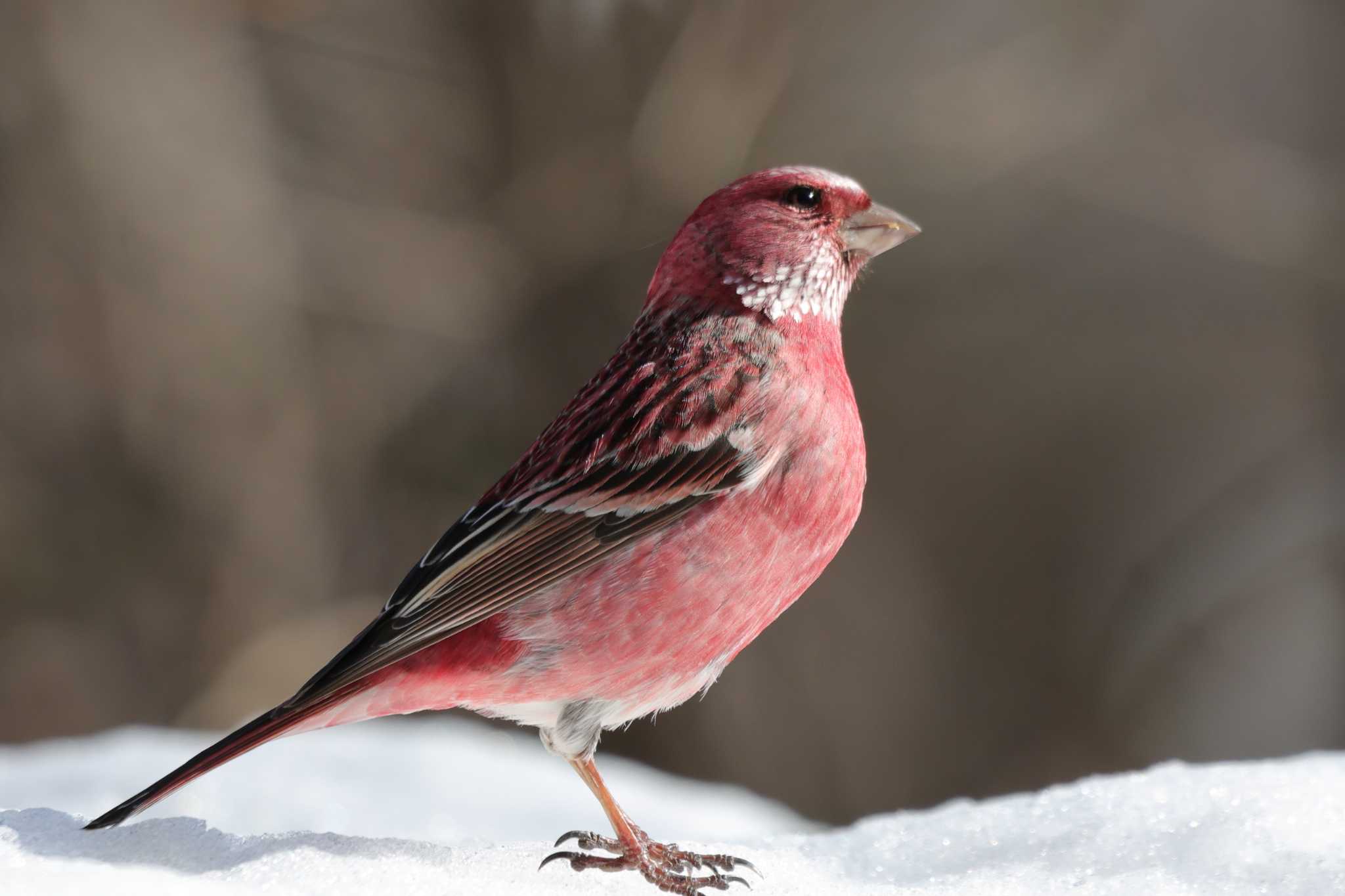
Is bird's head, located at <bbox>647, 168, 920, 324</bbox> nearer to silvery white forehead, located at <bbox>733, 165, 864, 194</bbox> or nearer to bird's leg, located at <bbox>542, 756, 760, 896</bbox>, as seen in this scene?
silvery white forehead, located at <bbox>733, 165, 864, 194</bbox>

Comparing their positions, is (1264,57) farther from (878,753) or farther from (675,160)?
(878,753)

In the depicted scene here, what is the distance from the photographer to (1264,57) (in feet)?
27.0

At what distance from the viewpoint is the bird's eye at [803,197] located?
3.70 metres

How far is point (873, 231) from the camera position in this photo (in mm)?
3766

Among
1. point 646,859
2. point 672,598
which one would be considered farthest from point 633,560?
point 646,859

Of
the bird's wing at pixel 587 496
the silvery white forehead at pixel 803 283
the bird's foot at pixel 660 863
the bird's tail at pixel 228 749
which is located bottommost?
the bird's foot at pixel 660 863

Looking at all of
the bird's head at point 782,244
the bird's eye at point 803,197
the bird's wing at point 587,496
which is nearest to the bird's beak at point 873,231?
the bird's head at point 782,244

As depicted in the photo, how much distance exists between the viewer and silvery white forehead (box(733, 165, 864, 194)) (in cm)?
371

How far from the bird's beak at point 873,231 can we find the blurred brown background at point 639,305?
365cm

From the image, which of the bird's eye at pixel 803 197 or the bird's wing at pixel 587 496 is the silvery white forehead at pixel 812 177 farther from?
the bird's wing at pixel 587 496

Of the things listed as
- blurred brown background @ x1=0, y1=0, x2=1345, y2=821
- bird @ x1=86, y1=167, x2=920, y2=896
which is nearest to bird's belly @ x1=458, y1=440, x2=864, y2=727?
bird @ x1=86, y1=167, x2=920, y2=896

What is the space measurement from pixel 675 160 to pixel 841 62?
1293mm

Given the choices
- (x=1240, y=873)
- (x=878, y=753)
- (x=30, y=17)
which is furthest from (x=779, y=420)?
(x=30, y=17)

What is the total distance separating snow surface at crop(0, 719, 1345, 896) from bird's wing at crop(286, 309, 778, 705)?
0.47 m
